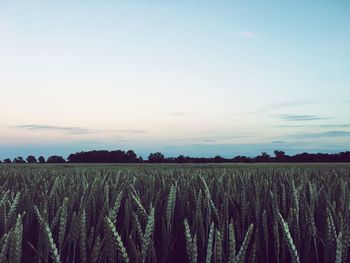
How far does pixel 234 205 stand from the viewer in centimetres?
180

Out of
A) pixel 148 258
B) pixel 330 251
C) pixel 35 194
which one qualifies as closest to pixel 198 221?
pixel 148 258

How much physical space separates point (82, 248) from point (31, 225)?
81cm

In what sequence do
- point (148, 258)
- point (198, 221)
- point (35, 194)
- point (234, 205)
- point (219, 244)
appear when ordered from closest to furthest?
point (219, 244) → point (148, 258) → point (198, 221) → point (234, 205) → point (35, 194)

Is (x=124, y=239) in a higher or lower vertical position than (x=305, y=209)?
lower

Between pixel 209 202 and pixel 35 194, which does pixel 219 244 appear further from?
pixel 35 194

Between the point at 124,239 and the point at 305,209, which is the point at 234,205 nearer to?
the point at 305,209

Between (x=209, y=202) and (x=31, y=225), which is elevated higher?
(x=209, y=202)

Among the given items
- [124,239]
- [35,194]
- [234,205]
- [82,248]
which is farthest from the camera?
[35,194]

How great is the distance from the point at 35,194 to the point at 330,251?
169 centimetres

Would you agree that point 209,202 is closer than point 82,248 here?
No

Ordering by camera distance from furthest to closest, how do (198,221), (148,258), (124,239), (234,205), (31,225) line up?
1. (234,205)
2. (31,225)
3. (124,239)
4. (198,221)
5. (148,258)

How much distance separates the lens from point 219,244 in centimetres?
78

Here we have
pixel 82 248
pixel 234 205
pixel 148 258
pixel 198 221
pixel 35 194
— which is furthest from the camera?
pixel 35 194

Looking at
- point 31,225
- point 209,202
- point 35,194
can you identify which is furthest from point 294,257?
point 35,194
